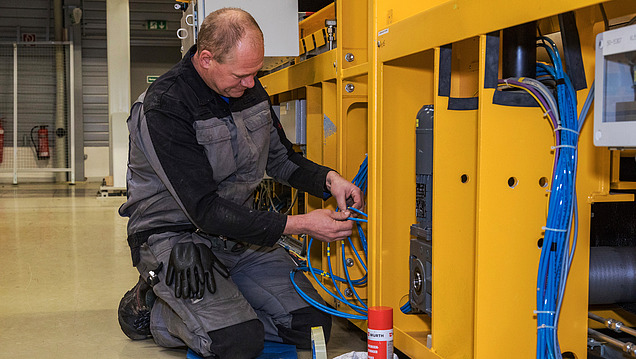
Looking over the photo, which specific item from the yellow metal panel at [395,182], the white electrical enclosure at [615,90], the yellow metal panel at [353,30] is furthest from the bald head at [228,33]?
the white electrical enclosure at [615,90]

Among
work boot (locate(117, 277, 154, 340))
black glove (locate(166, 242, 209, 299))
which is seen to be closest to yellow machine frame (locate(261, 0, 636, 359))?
black glove (locate(166, 242, 209, 299))

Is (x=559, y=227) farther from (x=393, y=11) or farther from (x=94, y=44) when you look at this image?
(x=94, y=44)

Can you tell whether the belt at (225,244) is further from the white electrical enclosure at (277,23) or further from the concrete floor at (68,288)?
the white electrical enclosure at (277,23)

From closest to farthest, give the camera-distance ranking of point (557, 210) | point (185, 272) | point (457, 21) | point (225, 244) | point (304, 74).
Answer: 1. point (557, 210)
2. point (457, 21)
3. point (185, 272)
4. point (225, 244)
5. point (304, 74)

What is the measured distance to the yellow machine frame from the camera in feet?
5.12

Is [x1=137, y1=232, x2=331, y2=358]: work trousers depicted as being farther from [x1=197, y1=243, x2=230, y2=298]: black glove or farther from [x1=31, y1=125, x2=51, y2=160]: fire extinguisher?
[x1=31, y1=125, x2=51, y2=160]: fire extinguisher

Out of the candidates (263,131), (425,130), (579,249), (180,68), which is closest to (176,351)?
(263,131)

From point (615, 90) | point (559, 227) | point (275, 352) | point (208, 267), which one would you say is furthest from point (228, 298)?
point (615, 90)

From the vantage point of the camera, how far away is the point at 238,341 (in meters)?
2.17

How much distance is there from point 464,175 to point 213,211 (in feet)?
A: 2.78

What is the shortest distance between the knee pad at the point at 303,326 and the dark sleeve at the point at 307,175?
44 cm

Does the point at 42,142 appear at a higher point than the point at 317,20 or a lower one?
lower

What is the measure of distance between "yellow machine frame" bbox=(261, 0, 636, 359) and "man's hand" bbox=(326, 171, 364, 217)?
0.68 feet

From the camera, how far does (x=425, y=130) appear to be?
1968mm
